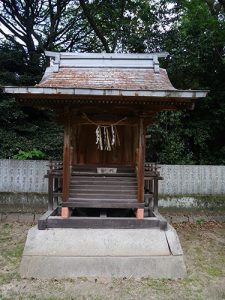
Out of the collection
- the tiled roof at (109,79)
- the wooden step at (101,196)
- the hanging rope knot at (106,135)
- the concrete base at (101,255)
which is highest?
the tiled roof at (109,79)

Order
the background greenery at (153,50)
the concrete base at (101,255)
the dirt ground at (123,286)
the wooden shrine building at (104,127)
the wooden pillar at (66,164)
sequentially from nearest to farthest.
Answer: the dirt ground at (123,286) → the concrete base at (101,255) → the wooden shrine building at (104,127) → the wooden pillar at (66,164) → the background greenery at (153,50)

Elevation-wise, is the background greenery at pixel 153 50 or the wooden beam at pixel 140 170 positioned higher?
the background greenery at pixel 153 50

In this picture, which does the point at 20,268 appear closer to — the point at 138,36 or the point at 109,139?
the point at 109,139

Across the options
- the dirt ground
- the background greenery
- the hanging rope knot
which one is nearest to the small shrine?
the hanging rope knot

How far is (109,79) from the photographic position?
7.96 metres

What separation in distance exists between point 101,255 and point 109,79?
4198mm

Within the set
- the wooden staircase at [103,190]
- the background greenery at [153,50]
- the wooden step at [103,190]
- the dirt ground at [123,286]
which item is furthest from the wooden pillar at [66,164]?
the background greenery at [153,50]

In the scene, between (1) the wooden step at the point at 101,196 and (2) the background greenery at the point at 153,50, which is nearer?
(1) the wooden step at the point at 101,196

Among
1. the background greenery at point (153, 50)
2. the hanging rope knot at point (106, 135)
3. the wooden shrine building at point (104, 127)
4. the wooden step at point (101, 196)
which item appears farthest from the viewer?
the background greenery at point (153, 50)

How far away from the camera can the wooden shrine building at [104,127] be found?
271 inches

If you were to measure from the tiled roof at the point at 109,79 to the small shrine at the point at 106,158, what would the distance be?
23 millimetres

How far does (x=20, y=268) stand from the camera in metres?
6.29

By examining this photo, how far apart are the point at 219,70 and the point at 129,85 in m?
9.73

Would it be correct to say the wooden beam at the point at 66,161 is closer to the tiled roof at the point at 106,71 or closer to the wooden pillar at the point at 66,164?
the wooden pillar at the point at 66,164
